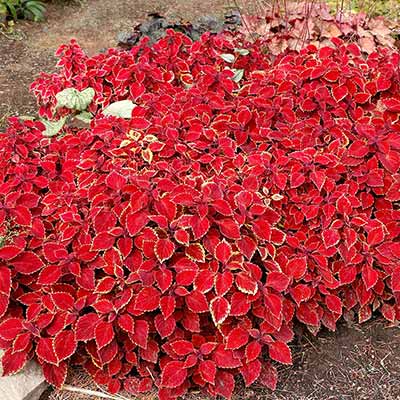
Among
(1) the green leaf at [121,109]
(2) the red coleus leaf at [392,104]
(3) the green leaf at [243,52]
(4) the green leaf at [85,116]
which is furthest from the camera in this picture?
(3) the green leaf at [243,52]

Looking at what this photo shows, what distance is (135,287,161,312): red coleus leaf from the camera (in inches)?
71.0

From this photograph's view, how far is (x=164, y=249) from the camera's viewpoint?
72.4 inches

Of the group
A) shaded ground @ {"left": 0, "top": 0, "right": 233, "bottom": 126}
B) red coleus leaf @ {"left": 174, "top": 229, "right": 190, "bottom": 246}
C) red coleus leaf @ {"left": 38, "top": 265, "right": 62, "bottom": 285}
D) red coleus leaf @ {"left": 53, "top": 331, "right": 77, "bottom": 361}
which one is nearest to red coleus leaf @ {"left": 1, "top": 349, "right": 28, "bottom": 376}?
red coleus leaf @ {"left": 53, "top": 331, "right": 77, "bottom": 361}

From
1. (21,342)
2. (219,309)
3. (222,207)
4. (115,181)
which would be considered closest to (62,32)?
(115,181)

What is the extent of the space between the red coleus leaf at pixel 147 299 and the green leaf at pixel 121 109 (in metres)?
1.02

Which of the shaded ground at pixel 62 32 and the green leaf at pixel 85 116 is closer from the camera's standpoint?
the green leaf at pixel 85 116

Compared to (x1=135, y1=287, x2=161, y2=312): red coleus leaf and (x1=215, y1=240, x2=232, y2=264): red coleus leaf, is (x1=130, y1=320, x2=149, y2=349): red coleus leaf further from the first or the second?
(x1=215, y1=240, x2=232, y2=264): red coleus leaf

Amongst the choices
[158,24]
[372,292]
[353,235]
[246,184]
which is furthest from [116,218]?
[158,24]

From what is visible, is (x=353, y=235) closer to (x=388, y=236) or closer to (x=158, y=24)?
(x=388, y=236)

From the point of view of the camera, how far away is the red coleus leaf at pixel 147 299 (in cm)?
180

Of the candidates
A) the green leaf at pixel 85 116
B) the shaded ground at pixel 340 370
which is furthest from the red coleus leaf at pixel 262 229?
the green leaf at pixel 85 116

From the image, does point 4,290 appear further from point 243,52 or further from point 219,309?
point 243,52

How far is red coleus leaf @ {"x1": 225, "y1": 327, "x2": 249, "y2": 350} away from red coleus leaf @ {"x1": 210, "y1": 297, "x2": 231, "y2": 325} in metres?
0.07

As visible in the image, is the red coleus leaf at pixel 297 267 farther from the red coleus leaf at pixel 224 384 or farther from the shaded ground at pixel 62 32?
the shaded ground at pixel 62 32
